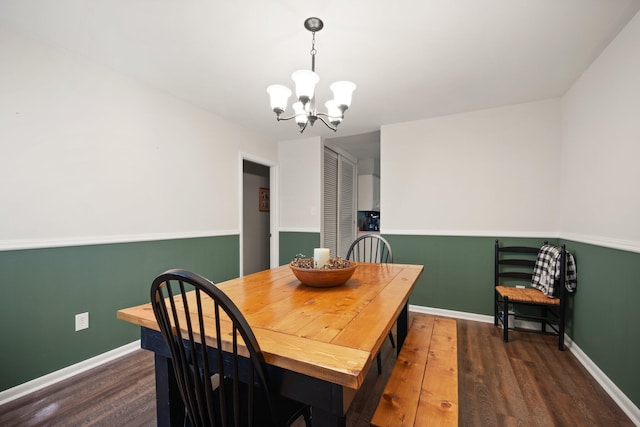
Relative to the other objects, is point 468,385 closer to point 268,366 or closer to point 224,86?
point 268,366

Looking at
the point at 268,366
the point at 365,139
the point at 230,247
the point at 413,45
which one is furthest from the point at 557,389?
the point at 365,139

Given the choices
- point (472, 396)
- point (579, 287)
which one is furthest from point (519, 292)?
point (472, 396)

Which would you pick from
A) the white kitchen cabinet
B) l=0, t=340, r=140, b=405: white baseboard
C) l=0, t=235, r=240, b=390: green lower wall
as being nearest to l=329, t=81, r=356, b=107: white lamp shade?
l=0, t=235, r=240, b=390: green lower wall

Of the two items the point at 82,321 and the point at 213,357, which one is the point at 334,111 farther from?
the point at 82,321

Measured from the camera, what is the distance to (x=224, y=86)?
2449 millimetres

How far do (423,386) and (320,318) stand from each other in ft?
1.81

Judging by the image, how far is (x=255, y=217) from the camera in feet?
14.7

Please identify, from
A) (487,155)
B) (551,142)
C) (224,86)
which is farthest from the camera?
(487,155)

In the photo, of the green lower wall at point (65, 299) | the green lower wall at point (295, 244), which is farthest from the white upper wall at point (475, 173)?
the green lower wall at point (65, 299)

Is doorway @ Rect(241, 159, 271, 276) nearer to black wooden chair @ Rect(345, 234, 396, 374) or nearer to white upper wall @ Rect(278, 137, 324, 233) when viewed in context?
white upper wall @ Rect(278, 137, 324, 233)

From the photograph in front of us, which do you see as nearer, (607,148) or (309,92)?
(309,92)

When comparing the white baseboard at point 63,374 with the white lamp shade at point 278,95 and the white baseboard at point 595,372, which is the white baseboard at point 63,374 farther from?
the white baseboard at point 595,372

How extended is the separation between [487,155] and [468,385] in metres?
2.22

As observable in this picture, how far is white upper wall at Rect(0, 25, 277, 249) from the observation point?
1699mm
